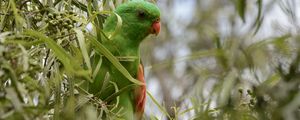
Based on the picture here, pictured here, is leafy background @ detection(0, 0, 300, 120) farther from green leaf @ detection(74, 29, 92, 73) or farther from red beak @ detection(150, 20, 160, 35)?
red beak @ detection(150, 20, 160, 35)

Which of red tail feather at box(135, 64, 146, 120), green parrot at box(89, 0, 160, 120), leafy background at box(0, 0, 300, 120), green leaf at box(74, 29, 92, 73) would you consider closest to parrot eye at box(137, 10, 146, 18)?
green parrot at box(89, 0, 160, 120)

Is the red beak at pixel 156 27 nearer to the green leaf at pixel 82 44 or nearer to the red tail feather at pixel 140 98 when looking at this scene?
the red tail feather at pixel 140 98

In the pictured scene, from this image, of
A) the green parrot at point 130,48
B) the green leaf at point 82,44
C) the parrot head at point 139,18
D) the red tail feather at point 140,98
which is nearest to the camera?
the green leaf at point 82,44

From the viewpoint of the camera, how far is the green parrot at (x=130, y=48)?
168 cm

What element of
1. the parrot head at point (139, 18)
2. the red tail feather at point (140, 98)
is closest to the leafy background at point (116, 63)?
the red tail feather at point (140, 98)

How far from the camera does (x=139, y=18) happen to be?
6.73ft

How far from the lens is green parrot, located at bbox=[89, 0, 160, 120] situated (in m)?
1.68

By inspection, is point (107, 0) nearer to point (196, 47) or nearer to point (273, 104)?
point (273, 104)

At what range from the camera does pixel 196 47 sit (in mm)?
3814

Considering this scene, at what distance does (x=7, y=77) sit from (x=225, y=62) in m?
0.36

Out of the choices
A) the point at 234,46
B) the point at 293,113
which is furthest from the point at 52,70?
the point at 293,113

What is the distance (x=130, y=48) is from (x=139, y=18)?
0.52 feet

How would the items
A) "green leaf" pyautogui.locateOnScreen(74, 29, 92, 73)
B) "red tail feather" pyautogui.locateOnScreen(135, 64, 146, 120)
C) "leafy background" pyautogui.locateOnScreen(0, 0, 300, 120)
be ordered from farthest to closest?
"red tail feather" pyautogui.locateOnScreen(135, 64, 146, 120)
"green leaf" pyautogui.locateOnScreen(74, 29, 92, 73)
"leafy background" pyautogui.locateOnScreen(0, 0, 300, 120)

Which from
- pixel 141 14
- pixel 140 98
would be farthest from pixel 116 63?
pixel 141 14
